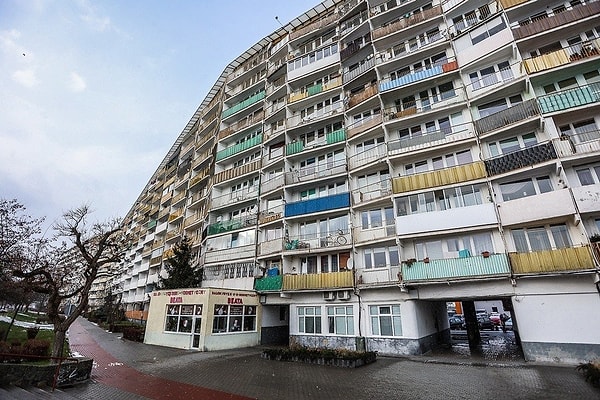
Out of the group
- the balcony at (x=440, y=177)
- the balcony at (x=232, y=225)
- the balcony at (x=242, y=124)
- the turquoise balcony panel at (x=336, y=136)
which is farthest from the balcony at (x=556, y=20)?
the balcony at (x=232, y=225)

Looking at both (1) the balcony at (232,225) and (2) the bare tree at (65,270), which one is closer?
(2) the bare tree at (65,270)

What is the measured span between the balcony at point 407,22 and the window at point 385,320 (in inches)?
814

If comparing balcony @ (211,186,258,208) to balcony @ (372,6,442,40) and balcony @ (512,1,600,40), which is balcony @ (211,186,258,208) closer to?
balcony @ (372,6,442,40)

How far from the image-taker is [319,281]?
20.6 metres

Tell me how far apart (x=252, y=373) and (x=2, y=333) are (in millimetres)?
17115

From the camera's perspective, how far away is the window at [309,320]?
20900 millimetres

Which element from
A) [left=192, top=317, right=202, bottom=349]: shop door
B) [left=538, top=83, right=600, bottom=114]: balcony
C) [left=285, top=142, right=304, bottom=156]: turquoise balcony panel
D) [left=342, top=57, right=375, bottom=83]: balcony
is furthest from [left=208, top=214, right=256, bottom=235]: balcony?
[left=538, top=83, right=600, bottom=114]: balcony

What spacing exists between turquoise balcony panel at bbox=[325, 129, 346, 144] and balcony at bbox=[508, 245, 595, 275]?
13.7 meters

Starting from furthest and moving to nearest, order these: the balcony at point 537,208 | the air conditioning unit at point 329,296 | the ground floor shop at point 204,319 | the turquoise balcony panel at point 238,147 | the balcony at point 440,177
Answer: the turquoise balcony panel at point 238,147 → the air conditioning unit at point 329,296 → the ground floor shop at point 204,319 → the balcony at point 440,177 → the balcony at point 537,208

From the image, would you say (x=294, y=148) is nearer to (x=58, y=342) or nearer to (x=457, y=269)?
(x=457, y=269)

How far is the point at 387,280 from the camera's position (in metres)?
18.4

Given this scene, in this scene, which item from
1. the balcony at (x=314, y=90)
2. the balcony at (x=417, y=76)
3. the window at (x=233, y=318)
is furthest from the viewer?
the balcony at (x=314, y=90)

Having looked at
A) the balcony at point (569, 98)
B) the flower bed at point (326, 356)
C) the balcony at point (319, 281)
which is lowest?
the flower bed at point (326, 356)

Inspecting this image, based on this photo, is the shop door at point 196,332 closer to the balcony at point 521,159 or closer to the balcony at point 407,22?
the balcony at point 521,159
